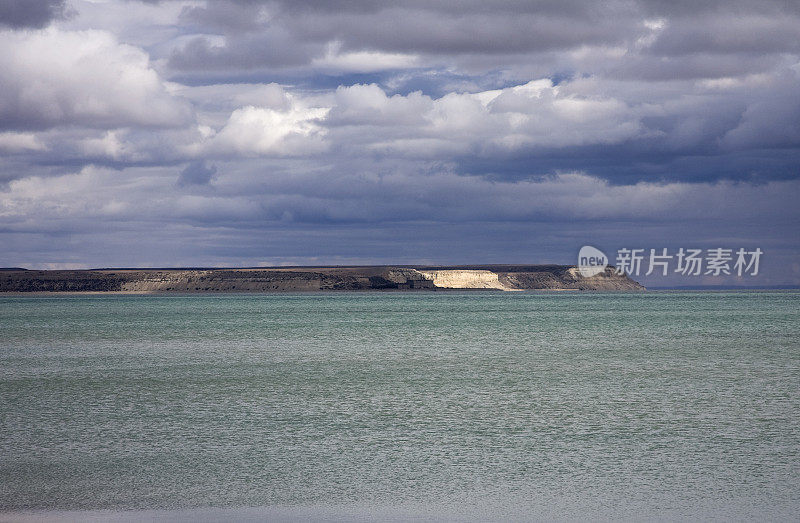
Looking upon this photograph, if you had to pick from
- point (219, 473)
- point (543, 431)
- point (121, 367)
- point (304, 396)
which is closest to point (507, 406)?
point (543, 431)

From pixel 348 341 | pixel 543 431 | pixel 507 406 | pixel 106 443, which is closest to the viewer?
pixel 106 443

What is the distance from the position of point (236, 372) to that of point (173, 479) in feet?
65.9

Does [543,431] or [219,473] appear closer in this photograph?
[219,473]

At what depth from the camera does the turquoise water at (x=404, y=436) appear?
14125 mm

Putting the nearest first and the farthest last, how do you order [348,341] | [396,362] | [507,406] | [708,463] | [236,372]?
[708,463], [507,406], [236,372], [396,362], [348,341]

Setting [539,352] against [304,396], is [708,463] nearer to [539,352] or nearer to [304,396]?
[304,396]

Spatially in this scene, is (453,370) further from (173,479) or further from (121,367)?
(173,479)

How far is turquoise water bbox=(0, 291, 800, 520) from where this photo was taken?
1412cm

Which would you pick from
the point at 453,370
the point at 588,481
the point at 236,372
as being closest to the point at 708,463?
the point at 588,481

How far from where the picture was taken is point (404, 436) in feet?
65.4

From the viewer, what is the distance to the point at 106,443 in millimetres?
19156

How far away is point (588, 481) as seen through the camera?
15430 millimetres

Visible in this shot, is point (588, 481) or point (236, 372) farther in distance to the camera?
point (236, 372)

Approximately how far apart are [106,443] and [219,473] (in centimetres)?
445
